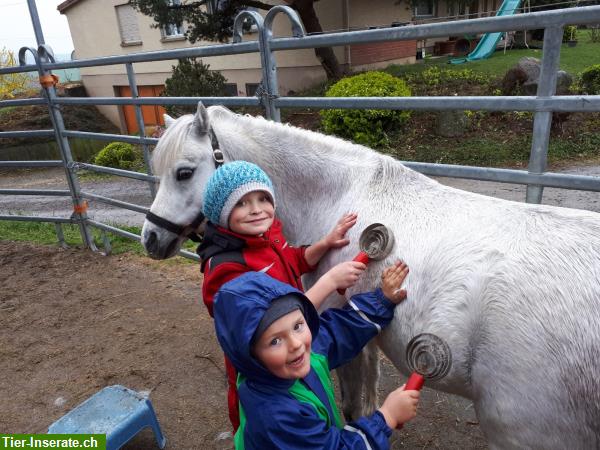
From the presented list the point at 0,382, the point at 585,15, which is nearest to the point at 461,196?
the point at 585,15

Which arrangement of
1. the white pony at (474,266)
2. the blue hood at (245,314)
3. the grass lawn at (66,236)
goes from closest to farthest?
the blue hood at (245,314)
the white pony at (474,266)
the grass lawn at (66,236)

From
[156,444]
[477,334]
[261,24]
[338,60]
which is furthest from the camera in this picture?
[338,60]

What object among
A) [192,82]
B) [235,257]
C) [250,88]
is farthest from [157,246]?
[250,88]

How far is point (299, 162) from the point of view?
2.24 metres

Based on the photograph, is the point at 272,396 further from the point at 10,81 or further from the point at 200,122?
the point at 10,81

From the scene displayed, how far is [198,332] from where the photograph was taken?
3.84m

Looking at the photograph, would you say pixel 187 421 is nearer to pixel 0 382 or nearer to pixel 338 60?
pixel 0 382

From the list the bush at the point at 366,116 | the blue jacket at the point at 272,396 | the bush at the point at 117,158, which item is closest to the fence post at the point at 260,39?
the blue jacket at the point at 272,396

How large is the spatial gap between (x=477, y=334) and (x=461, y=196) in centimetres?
63

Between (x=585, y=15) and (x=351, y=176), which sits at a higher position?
(x=585, y=15)

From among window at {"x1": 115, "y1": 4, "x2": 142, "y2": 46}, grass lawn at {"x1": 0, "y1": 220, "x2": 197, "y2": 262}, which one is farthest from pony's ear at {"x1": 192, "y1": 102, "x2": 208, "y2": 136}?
window at {"x1": 115, "y1": 4, "x2": 142, "y2": 46}

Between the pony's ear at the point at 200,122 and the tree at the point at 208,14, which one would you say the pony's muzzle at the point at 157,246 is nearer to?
the pony's ear at the point at 200,122

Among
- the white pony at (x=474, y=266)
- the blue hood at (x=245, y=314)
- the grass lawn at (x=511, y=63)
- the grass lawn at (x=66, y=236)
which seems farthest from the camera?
the grass lawn at (x=511, y=63)

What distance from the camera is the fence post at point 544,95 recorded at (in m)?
1.97
